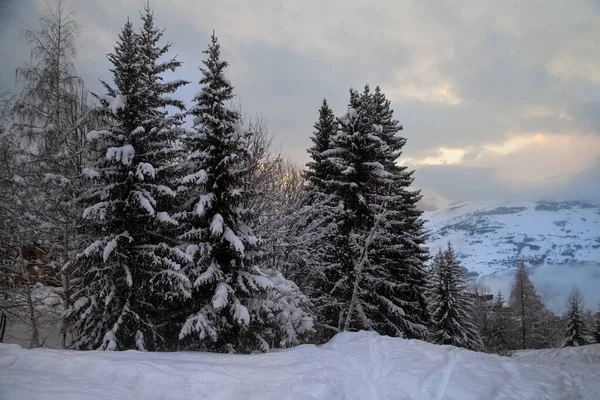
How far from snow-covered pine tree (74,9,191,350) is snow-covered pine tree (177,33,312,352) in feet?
2.22

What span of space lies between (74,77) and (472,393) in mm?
15595

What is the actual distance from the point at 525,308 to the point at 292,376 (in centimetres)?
4009

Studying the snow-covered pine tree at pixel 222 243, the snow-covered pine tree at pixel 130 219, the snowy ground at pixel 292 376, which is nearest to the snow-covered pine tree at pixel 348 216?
the snow-covered pine tree at pixel 222 243

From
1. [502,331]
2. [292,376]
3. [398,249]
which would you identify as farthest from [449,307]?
[292,376]

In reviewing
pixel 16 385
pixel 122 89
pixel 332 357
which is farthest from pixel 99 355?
pixel 122 89

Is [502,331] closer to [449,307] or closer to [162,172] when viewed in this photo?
[449,307]

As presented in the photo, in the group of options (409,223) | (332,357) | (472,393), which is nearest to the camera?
(472,393)

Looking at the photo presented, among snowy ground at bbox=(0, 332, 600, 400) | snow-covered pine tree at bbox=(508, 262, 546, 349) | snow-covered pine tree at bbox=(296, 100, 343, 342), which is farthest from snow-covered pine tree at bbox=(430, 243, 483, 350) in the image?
→ snowy ground at bbox=(0, 332, 600, 400)

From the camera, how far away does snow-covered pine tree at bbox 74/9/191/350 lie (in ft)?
31.6

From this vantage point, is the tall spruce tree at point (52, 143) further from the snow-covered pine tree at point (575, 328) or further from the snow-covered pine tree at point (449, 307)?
the snow-covered pine tree at point (575, 328)

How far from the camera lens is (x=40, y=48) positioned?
11.8m

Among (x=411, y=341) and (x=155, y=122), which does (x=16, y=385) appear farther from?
(x=411, y=341)

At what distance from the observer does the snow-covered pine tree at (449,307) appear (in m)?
24.8

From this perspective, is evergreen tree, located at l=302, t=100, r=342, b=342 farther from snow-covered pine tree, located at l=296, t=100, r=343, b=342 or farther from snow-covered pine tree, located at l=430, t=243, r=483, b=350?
snow-covered pine tree, located at l=430, t=243, r=483, b=350
